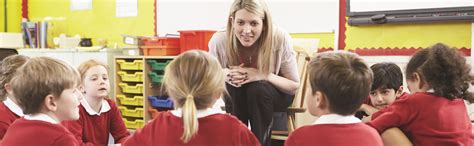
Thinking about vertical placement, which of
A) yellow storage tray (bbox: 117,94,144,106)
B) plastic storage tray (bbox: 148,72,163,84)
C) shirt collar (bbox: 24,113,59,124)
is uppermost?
shirt collar (bbox: 24,113,59,124)

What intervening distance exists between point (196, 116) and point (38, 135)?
1.41ft

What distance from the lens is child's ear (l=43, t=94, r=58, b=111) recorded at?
4.59ft

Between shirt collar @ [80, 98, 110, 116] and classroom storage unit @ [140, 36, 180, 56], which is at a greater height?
classroom storage unit @ [140, 36, 180, 56]

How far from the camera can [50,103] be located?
1.41 meters

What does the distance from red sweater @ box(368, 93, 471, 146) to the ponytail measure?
2.14 feet

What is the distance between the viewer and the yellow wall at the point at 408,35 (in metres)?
2.76

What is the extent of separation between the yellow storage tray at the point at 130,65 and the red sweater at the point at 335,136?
103 inches

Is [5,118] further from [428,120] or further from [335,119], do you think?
[428,120]

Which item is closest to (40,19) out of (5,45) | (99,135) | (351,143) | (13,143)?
(5,45)

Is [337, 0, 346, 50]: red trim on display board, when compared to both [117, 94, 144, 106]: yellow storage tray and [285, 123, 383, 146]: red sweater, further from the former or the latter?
[285, 123, 383, 146]: red sweater

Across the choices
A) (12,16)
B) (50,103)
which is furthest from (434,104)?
(12,16)

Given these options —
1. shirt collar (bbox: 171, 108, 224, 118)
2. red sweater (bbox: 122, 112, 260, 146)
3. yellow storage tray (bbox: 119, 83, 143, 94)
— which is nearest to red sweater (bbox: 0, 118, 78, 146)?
red sweater (bbox: 122, 112, 260, 146)

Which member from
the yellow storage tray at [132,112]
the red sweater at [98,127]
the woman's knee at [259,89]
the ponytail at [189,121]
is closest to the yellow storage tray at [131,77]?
the yellow storage tray at [132,112]

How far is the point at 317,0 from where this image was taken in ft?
10.7
